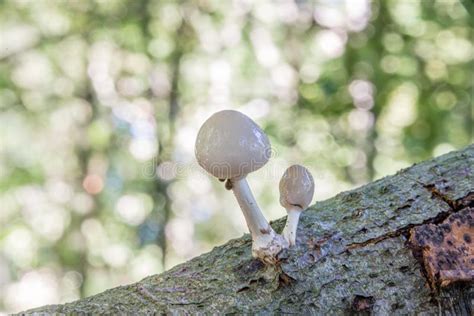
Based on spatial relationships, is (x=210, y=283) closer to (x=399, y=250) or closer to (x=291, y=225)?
(x=291, y=225)

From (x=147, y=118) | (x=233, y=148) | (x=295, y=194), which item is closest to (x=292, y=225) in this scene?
(x=295, y=194)

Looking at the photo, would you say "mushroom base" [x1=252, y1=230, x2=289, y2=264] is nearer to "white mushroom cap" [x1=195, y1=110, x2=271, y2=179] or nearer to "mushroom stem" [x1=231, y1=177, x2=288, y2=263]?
"mushroom stem" [x1=231, y1=177, x2=288, y2=263]

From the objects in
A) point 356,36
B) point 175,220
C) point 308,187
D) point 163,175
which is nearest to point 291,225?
point 308,187

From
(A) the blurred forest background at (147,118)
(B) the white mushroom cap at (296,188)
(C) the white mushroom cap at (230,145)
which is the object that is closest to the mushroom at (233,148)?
(C) the white mushroom cap at (230,145)

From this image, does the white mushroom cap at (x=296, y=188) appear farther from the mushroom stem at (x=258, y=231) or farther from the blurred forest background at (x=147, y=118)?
the blurred forest background at (x=147, y=118)

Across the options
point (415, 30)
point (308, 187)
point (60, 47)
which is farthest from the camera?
point (60, 47)

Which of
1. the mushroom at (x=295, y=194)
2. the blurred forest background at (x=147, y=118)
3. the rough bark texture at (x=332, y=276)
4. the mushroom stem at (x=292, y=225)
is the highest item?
the blurred forest background at (x=147, y=118)

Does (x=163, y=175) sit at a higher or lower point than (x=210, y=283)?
higher
